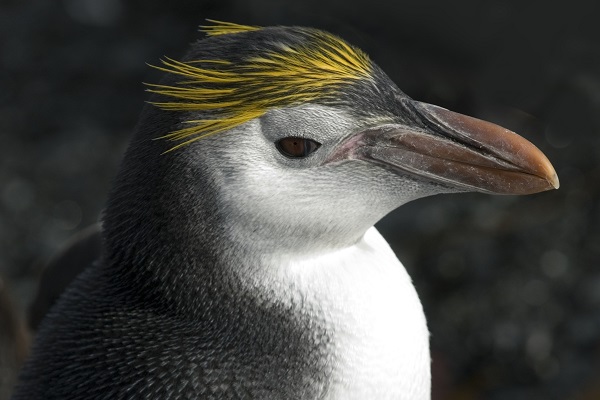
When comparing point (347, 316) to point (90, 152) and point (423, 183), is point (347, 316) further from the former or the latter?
point (90, 152)

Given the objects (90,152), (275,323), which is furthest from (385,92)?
(90,152)

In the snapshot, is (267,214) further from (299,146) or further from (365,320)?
(365,320)

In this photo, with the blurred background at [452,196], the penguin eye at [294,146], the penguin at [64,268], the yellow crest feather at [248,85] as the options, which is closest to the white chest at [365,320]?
the penguin eye at [294,146]

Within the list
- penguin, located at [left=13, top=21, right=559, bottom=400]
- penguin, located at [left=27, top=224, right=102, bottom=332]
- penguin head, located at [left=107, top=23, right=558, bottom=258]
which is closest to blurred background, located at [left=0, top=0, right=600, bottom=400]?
penguin, located at [left=27, top=224, right=102, bottom=332]

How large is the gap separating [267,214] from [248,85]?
32 cm

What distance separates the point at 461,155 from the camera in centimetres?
250

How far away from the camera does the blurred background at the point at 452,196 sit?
5293mm

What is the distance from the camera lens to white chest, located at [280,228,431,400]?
257cm

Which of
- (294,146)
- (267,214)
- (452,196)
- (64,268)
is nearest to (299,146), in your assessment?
(294,146)

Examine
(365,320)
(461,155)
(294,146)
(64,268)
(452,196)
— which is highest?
(452,196)

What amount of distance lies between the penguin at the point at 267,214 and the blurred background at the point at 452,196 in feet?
7.31

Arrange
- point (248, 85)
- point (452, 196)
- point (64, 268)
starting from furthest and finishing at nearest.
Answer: point (452, 196)
point (64, 268)
point (248, 85)

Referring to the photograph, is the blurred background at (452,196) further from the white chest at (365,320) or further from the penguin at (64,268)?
the white chest at (365,320)

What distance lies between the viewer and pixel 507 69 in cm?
564
